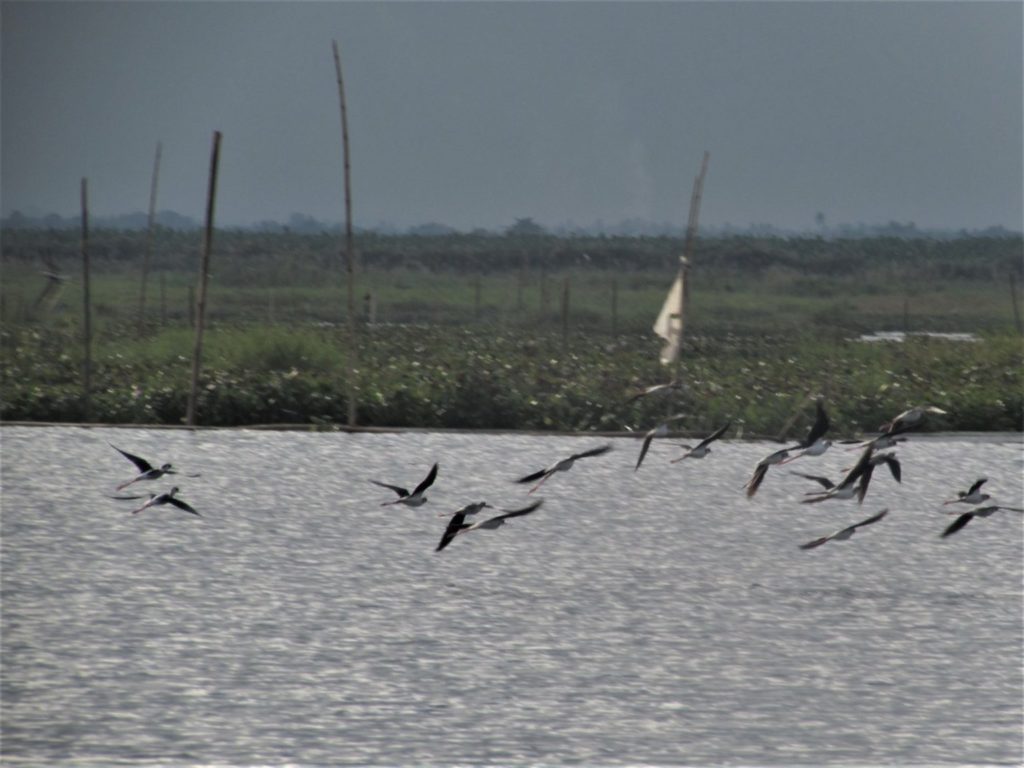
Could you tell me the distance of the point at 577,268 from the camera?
57.4 m

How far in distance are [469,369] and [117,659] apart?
8.87 m

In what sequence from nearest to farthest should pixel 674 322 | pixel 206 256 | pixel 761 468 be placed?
1. pixel 761 468
2. pixel 206 256
3. pixel 674 322

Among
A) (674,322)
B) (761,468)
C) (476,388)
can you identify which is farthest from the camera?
(476,388)

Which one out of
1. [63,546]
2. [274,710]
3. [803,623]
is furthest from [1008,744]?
[63,546]

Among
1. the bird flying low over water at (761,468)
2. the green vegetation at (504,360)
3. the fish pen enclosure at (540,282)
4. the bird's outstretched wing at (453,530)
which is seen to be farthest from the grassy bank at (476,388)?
the bird's outstretched wing at (453,530)

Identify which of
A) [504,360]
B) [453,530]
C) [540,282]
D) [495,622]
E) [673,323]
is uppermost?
[540,282]

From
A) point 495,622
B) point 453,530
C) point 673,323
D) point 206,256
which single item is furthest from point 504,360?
point 453,530

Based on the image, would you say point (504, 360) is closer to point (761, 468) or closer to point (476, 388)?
point (476, 388)

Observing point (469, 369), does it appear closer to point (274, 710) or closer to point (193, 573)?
point (193, 573)

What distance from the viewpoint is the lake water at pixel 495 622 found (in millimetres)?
5297

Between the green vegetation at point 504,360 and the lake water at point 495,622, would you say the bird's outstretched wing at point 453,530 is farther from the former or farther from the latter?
the green vegetation at point 504,360

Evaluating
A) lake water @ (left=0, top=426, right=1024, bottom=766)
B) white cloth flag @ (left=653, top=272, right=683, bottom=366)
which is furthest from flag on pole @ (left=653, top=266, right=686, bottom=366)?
lake water @ (left=0, top=426, right=1024, bottom=766)

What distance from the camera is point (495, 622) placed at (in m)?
6.94

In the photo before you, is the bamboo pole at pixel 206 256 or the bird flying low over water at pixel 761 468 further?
the bamboo pole at pixel 206 256
